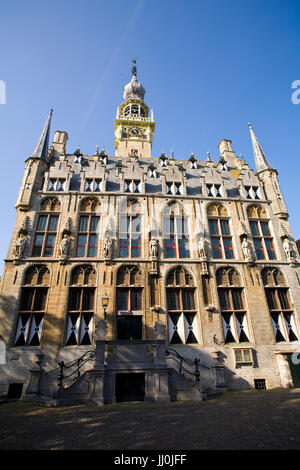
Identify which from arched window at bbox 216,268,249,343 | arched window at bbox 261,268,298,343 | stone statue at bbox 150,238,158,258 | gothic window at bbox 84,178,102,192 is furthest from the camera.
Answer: gothic window at bbox 84,178,102,192

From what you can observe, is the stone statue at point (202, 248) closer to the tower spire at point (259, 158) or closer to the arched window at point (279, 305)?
the arched window at point (279, 305)

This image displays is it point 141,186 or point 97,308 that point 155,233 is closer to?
point 141,186

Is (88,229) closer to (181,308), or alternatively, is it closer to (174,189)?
(174,189)

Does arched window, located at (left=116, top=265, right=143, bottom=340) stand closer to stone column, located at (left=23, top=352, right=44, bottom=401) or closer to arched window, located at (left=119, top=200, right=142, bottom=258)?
arched window, located at (left=119, top=200, right=142, bottom=258)

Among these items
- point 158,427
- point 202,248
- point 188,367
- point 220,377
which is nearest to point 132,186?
point 202,248

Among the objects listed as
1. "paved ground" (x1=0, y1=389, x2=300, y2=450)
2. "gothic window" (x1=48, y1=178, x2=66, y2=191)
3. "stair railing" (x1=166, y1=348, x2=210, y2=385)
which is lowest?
"paved ground" (x1=0, y1=389, x2=300, y2=450)

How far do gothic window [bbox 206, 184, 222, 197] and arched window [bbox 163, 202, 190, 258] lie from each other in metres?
3.22

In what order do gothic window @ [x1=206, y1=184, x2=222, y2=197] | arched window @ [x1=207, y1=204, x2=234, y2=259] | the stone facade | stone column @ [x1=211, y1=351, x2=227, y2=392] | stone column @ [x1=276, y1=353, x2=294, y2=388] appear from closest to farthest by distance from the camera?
stone column @ [x1=211, y1=351, x2=227, y2=392] → stone column @ [x1=276, y1=353, x2=294, y2=388] → the stone facade → arched window @ [x1=207, y1=204, x2=234, y2=259] → gothic window @ [x1=206, y1=184, x2=222, y2=197]

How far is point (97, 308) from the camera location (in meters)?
15.3

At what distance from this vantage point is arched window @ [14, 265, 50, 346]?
1470 cm

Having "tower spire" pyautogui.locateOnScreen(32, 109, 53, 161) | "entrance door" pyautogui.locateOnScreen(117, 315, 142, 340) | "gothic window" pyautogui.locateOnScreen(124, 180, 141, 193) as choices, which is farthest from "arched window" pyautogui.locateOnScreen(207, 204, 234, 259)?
"tower spire" pyautogui.locateOnScreen(32, 109, 53, 161)

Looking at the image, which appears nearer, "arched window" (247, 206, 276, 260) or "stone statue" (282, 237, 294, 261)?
"stone statue" (282, 237, 294, 261)

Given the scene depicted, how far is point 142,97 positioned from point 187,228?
102 feet

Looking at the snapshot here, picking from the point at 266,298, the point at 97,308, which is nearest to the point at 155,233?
the point at 97,308
